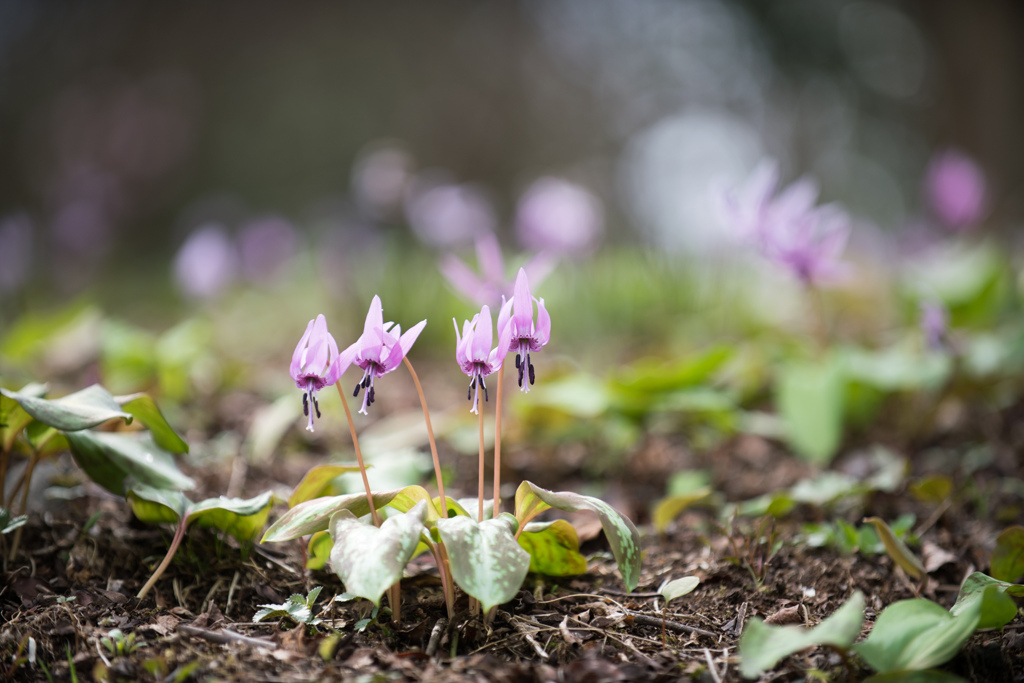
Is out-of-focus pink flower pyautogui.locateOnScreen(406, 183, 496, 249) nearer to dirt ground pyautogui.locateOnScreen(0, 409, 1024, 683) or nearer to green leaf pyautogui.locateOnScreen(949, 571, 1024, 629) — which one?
dirt ground pyautogui.locateOnScreen(0, 409, 1024, 683)

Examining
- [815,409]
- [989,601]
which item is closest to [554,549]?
[989,601]

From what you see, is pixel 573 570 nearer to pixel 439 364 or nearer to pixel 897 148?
pixel 439 364

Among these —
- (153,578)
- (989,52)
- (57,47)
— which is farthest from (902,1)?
(57,47)

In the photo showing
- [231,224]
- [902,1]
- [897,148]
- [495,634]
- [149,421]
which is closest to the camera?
[495,634]

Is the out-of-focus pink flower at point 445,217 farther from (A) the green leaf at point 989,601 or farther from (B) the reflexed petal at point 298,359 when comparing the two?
(A) the green leaf at point 989,601

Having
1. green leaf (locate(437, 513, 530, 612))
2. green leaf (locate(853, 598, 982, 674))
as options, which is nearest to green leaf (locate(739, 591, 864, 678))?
green leaf (locate(853, 598, 982, 674))

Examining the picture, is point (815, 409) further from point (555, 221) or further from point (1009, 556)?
point (555, 221)
